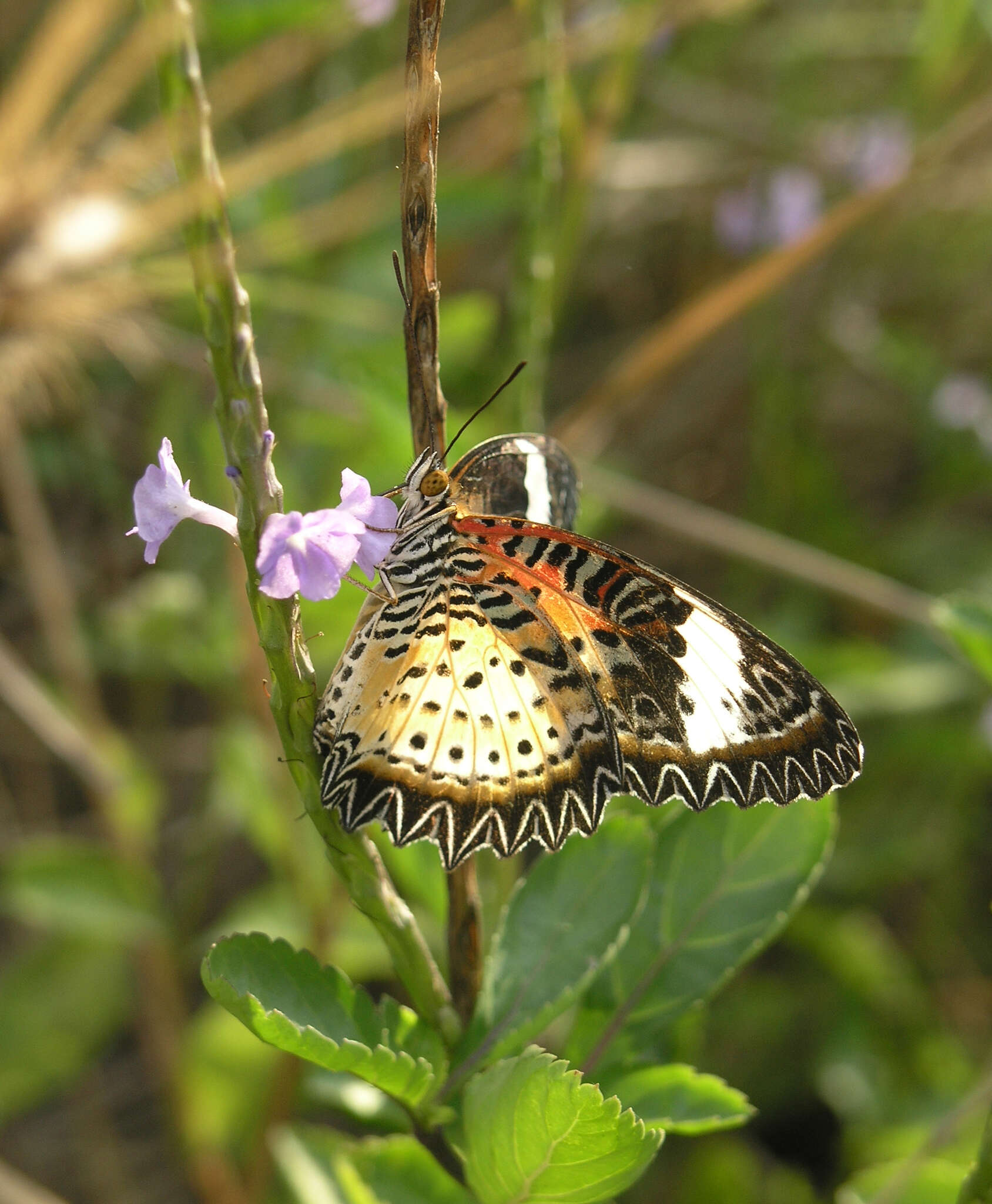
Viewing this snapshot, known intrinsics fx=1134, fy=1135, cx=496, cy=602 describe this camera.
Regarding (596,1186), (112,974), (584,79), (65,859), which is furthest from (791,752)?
(584,79)

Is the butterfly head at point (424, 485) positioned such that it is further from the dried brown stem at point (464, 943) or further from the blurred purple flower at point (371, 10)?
the blurred purple flower at point (371, 10)

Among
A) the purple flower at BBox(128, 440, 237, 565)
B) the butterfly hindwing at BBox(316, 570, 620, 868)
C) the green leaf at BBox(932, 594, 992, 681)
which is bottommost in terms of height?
the butterfly hindwing at BBox(316, 570, 620, 868)

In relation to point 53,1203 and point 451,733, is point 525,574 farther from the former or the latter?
point 53,1203

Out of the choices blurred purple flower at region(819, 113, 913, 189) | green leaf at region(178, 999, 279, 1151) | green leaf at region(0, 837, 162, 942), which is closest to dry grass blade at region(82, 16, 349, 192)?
green leaf at region(0, 837, 162, 942)

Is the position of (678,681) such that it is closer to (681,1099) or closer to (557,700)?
(557,700)

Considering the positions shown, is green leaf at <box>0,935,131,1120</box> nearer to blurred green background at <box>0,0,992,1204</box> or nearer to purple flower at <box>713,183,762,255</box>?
blurred green background at <box>0,0,992,1204</box>
